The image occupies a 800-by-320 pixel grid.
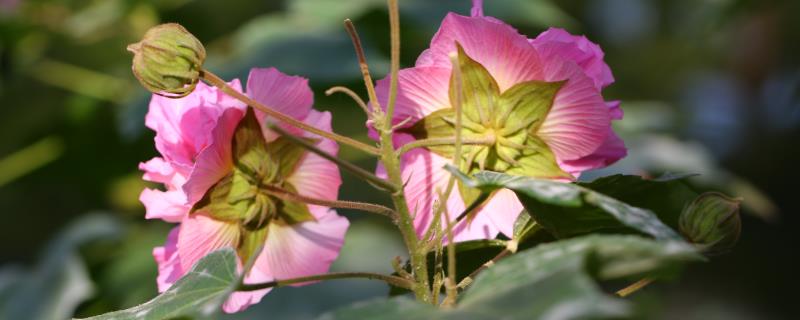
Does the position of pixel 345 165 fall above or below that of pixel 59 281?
above

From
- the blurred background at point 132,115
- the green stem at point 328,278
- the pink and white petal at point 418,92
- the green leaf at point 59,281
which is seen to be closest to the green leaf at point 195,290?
the green stem at point 328,278

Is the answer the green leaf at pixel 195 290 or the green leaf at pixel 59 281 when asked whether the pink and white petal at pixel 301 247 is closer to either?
the green leaf at pixel 195 290

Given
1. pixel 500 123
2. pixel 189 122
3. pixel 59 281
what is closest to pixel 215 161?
pixel 189 122

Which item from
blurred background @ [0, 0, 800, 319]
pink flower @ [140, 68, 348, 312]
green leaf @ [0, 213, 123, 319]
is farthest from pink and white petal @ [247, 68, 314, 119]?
green leaf @ [0, 213, 123, 319]

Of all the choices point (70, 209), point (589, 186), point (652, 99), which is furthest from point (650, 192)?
point (652, 99)

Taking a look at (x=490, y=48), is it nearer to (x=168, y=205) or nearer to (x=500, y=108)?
(x=500, y=108)

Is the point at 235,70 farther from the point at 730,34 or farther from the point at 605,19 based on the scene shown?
the point at 605,19

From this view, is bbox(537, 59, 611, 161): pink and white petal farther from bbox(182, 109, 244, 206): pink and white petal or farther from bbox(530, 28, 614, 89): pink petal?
bbox(182, 109, 244, 206): pink and white petal
